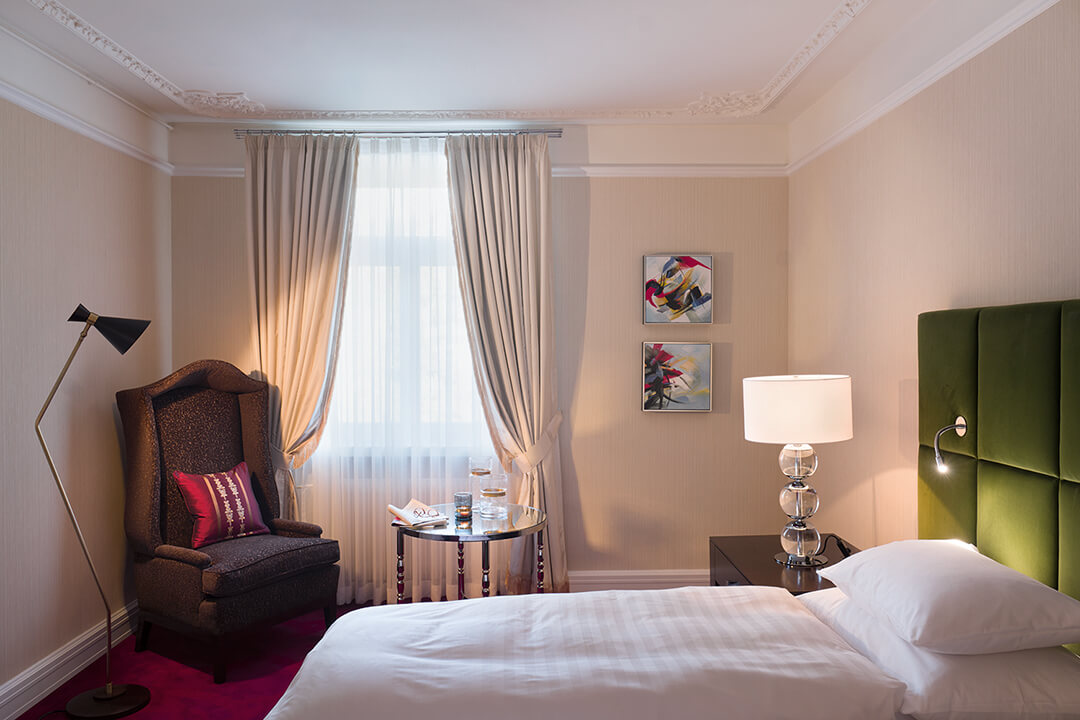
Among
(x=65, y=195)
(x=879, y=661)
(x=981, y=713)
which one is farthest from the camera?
(x=65, y=195)

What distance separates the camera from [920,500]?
2.59 m

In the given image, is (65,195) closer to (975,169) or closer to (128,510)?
(128,510)

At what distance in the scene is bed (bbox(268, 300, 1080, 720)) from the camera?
5.45ft

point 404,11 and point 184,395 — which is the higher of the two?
point 404,11

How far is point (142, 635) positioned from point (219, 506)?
70 cm

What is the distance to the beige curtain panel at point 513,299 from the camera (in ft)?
13.2

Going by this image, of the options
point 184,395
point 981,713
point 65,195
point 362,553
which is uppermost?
point 65,195

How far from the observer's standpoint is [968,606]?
5.66 ft

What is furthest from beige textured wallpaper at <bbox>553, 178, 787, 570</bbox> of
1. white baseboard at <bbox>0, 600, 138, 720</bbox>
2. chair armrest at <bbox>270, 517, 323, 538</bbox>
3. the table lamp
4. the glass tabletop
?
white baseboard at <bbox>0, 600, 138, 720</bbox>

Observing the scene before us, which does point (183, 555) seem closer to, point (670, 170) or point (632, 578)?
point (632, 578)

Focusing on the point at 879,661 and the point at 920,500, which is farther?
the point at 920,500

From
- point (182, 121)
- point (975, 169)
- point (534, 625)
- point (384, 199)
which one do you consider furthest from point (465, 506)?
point (182, 121)

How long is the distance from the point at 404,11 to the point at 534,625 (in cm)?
235

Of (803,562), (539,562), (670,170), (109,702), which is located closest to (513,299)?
(670,170)
